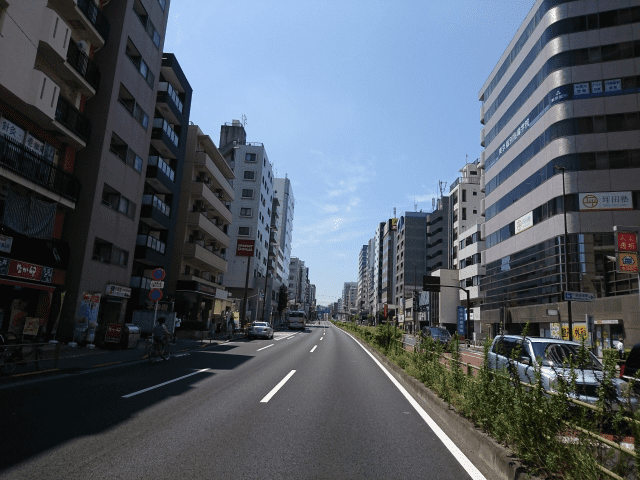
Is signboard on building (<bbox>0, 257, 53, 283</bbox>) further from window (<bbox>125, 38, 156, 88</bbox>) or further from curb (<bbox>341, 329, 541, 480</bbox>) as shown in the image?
curb (<bbox>341, 329, 541, 480</bbox>)

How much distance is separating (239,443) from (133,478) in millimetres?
1519

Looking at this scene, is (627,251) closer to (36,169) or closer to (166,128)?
(36,169)

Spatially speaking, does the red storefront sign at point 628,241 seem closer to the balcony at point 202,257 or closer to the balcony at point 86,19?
the balcony at point 86,19

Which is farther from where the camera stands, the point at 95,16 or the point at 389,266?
the point at 389,266

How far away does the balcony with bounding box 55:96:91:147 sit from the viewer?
60.7ft

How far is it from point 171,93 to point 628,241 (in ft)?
105

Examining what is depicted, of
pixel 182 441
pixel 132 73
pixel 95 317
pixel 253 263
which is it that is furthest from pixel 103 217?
pixel 253 263

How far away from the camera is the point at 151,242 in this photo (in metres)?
29.6

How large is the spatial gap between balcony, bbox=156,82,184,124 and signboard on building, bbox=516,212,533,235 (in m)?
32.8

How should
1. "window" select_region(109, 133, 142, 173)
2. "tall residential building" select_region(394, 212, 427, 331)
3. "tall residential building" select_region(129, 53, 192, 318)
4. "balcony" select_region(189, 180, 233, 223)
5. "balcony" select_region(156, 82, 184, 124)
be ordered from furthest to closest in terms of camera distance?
"tall residential building" select_region(394, 212, 427, 331)
"balcony" select_region(189, 180, 233, 223)
"balcony" select_region(156, 82, 184, 124)
"tall residential building" select_region(129, 53, 192, 318)
"window" select_region(109, 133, 142, 173)

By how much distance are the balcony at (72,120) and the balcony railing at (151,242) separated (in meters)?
9.07

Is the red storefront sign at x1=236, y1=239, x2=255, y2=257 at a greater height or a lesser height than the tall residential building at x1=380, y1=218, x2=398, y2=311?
lesser

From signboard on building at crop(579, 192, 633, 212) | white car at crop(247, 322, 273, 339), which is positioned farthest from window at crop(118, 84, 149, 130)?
signboard on building at crop(579, 192, 633, 212)

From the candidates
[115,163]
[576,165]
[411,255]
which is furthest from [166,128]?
[411,255]
